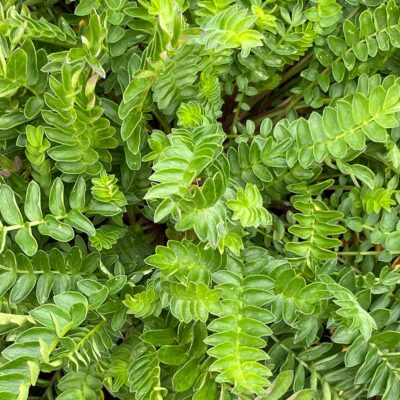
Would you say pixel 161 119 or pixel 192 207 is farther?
pixel 161 119

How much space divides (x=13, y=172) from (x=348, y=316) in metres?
0.64

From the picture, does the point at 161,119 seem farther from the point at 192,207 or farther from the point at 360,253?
the point at 360,253

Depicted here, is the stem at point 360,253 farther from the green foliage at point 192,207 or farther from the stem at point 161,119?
the stem at point 161,119

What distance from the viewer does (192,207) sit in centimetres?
98

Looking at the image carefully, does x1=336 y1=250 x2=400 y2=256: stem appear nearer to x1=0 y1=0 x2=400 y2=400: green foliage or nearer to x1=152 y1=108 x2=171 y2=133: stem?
x1=0 y1=0 x2=400 y2=400: green foliage

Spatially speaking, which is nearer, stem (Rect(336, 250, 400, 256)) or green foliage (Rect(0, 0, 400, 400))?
green foliage (Rect(0, 0, 400, 400))

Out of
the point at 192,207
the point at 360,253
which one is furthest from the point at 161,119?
the point at 360,253

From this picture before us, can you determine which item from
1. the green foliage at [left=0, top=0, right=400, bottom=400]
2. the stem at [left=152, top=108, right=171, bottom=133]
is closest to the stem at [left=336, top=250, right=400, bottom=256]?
the green foliage at [left=0, top=0, right=400, bottom=400]

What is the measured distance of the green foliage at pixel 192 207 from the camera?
99cm

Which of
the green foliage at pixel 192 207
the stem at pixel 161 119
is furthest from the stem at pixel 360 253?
the stem at pixel 161 119

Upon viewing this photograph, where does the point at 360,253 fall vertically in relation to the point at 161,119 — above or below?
below

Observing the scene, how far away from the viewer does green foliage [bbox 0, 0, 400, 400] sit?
39.1 inches

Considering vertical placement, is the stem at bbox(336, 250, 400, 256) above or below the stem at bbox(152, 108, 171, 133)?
below

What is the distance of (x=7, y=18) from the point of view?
3.55 feet
